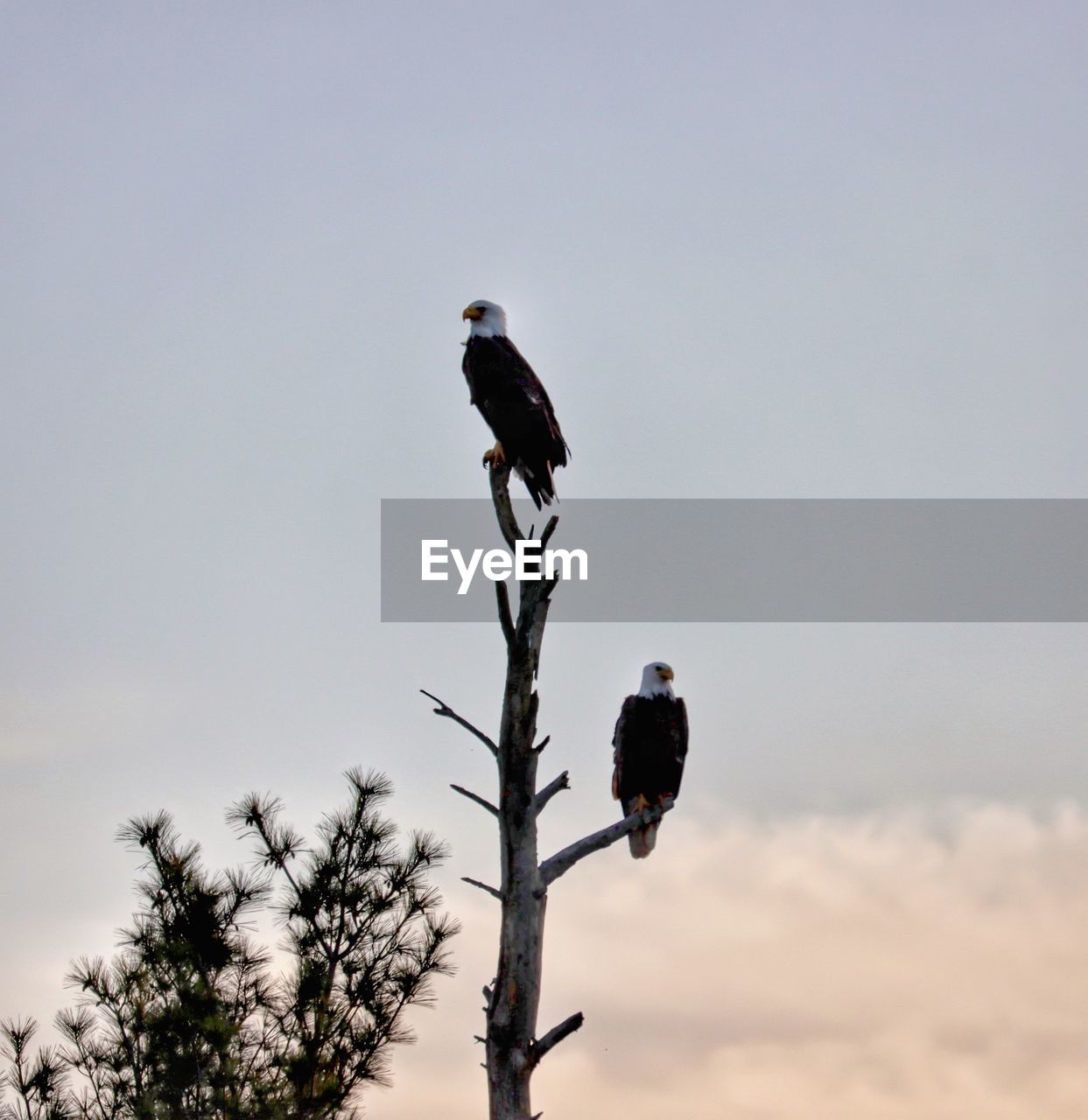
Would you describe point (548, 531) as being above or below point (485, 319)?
below

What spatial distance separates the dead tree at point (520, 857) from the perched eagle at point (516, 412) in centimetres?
104

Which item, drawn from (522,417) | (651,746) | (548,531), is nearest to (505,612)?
(548,531)

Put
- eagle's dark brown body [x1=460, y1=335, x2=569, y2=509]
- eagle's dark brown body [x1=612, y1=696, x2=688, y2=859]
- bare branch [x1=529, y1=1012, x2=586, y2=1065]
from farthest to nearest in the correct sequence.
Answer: eagle's dark brown body [x1=612, y1=696, x2=688, y2=859]
eagle's dark brown body [x1=460, y1=335, x2=569, y2=509]
bare branch [x1=529, y1=1012, x2=586, y2=1065]

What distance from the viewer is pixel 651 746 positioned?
8.64 m

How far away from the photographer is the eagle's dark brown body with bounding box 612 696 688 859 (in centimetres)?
861

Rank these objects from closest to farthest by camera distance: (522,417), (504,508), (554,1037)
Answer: (554,1037) → (504,508) → (522,417)

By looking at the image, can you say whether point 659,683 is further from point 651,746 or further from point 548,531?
point 548,531

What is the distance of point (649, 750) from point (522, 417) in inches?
92.4

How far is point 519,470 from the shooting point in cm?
735

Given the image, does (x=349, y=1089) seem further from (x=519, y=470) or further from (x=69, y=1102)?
(x=519, y=470)

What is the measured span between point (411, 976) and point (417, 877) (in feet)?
1.58

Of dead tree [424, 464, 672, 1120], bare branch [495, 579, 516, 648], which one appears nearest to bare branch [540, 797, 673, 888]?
dead tree [424, 464, 672, 1120]

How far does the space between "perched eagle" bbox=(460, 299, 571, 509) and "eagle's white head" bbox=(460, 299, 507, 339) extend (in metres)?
0.12

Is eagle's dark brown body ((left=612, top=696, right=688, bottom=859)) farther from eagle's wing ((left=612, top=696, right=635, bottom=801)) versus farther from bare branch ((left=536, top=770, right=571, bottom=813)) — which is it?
bare branch ((left=536, top=770, right=571, bottom=813))
